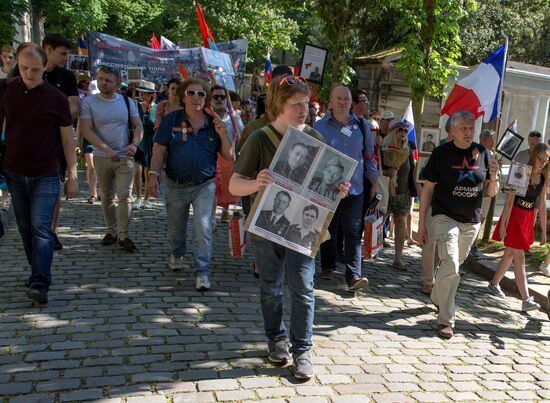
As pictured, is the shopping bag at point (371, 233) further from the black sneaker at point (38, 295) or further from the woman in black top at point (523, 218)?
the black sneaker at point (38, 295)

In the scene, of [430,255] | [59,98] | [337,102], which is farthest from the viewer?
[430,255]

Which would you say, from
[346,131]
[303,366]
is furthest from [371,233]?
[303,366]

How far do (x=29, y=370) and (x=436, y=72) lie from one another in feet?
31.4

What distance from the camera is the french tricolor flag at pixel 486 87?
25.0 feet

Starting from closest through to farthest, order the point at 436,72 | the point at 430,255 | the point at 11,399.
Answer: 1. the point at 11,399
2. the point at 430,255
3. the point at 436,72

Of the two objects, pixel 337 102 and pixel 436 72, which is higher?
pixel 436 72

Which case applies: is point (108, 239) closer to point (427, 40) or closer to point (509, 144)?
point (509, 144)

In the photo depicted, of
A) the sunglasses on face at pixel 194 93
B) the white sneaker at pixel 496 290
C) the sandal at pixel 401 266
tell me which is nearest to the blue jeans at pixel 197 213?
the sunglasses on face at pixel 194 93

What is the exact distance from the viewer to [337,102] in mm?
6121

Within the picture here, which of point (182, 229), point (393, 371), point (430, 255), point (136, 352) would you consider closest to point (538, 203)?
point (430, 255)

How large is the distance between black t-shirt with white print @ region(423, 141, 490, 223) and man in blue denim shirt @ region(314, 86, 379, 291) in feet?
2.87

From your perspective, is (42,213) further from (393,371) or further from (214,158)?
(393,371)

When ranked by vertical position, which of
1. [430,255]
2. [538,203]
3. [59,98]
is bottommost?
[430,255]

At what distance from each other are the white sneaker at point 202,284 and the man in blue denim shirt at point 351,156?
1490 mm
